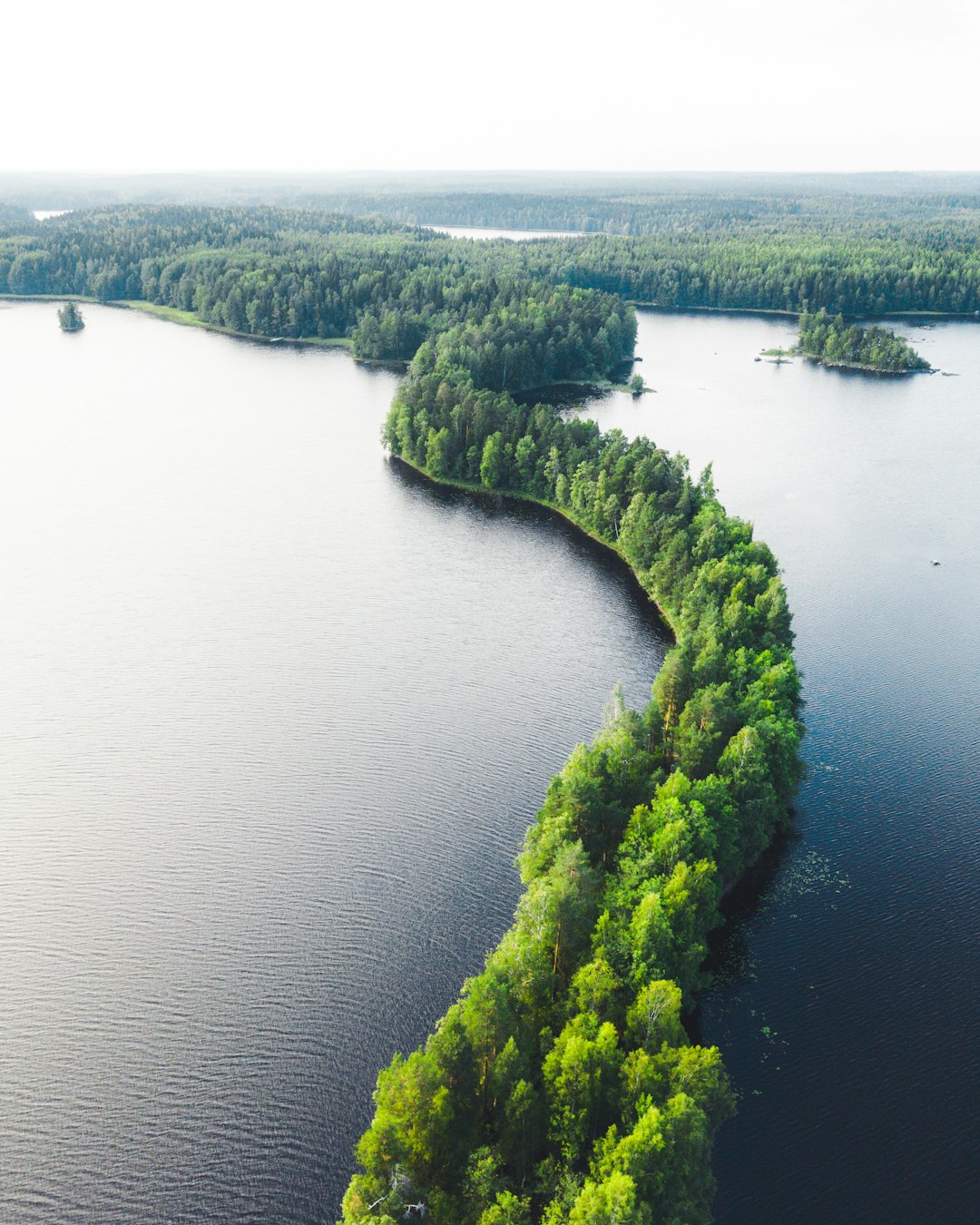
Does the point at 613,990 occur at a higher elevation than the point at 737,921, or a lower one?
higher

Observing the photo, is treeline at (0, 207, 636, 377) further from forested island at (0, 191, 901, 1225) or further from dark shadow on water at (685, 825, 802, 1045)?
dark shadow on water at (685, 825, 802, 1045)

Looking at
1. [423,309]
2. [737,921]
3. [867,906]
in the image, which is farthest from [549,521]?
[423,309]

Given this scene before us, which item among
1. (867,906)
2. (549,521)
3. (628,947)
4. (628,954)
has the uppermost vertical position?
(628,947)

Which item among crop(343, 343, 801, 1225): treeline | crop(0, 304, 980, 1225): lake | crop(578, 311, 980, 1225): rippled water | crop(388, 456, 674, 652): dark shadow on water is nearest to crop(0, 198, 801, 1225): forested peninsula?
crop(343, 343, 801, 1225): treeline

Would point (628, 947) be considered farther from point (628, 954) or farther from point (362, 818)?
point (362, 818)

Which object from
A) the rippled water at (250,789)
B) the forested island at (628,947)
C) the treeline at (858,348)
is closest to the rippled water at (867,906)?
the forested island at (628,947)

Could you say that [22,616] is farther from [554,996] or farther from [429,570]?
[554,996]

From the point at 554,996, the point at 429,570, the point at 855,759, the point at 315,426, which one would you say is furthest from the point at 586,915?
the point at 315,426
